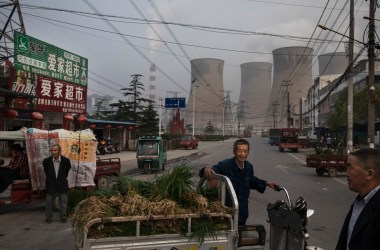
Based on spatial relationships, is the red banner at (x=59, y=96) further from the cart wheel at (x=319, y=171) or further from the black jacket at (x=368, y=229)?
the black jacket at (x=368, y=229)

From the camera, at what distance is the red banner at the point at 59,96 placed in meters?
21.3

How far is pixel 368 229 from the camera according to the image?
89.7 inches

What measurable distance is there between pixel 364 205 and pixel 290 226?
1.16 metres

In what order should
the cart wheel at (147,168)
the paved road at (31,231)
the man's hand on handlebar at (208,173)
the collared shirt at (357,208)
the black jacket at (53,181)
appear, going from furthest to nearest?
the cart wheel at (147,168)
the black jacket at (53,181)
the paved road at (31,231)
the man's hand on handlebar at (208,173)
the collared shirt at (357,208)

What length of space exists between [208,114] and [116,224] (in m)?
120

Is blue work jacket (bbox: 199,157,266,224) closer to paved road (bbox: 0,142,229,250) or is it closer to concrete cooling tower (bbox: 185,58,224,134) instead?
paved road (bbox: 0,142,229,250)

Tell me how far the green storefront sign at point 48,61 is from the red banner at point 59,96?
1.17 ft

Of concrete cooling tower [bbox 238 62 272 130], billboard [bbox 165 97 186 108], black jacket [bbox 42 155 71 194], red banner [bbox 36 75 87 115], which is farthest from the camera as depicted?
concrete cooling tower [bbox 238 62 272 130]

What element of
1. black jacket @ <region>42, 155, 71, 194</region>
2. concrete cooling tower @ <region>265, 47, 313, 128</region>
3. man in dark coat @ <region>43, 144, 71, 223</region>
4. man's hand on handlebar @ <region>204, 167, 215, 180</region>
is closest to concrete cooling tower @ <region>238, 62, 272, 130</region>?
concrete cooling tower @ <region>265, 47, 313, 128</region>

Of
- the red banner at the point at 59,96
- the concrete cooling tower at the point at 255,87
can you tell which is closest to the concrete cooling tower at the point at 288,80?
the concrete cooling tower at the point at 255,87

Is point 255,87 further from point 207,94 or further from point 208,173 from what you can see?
point 208,173

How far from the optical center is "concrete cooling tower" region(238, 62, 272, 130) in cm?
12925

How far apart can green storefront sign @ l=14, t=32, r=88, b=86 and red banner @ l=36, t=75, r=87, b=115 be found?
36 cm

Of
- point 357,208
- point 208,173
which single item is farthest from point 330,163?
point 357,208
